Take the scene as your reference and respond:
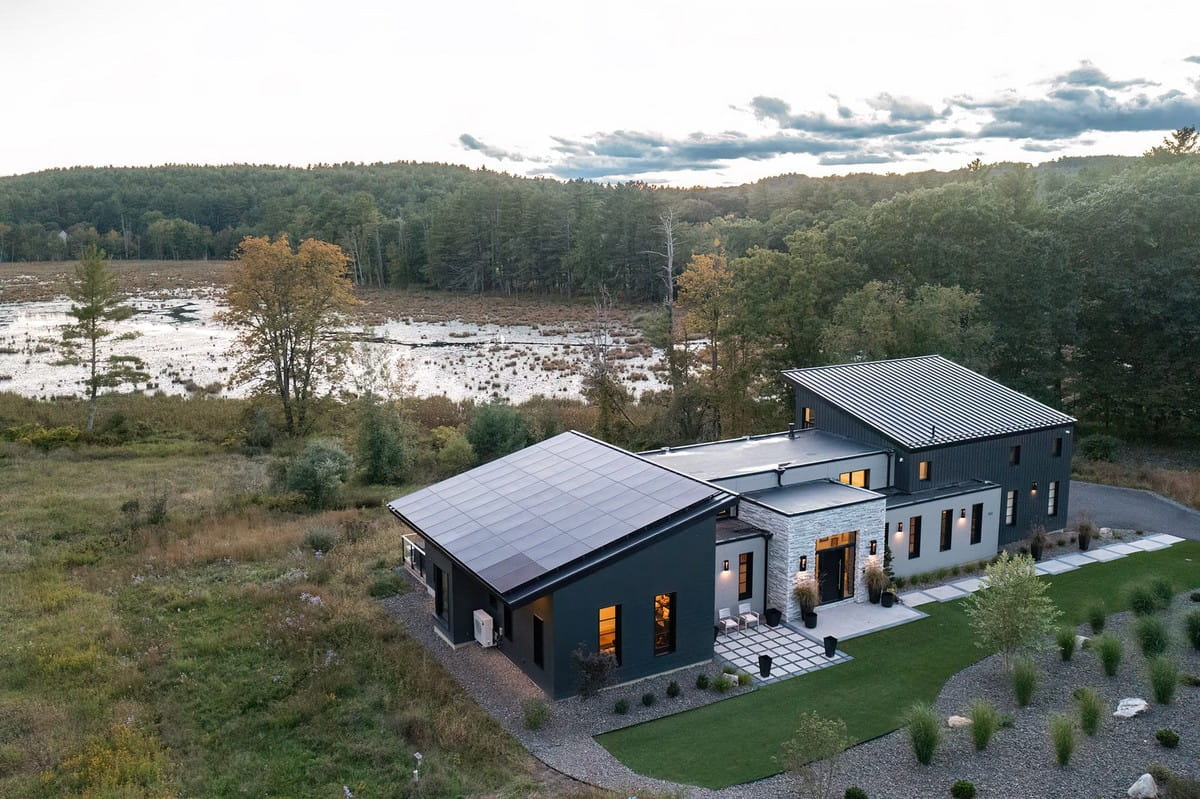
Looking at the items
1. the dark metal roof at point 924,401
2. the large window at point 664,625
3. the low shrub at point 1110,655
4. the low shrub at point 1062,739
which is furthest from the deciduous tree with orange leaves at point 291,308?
the low shrub at point 1062,739

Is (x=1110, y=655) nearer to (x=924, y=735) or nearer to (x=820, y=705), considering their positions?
(x=924, y=735)

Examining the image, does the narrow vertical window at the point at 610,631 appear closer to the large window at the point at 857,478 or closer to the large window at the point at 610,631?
the large window at the point at 610,631

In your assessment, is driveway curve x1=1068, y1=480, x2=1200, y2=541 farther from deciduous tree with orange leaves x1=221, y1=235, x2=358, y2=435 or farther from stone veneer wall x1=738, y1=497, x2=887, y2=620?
deciduous tree with orange leaves x1=221, y1=235, x2=358, y2=435

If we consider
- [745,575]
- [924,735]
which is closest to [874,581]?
[745,575]

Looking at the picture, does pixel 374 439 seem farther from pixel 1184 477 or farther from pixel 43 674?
pixel 1184 477

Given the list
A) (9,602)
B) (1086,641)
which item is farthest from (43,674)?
(1086,641)
